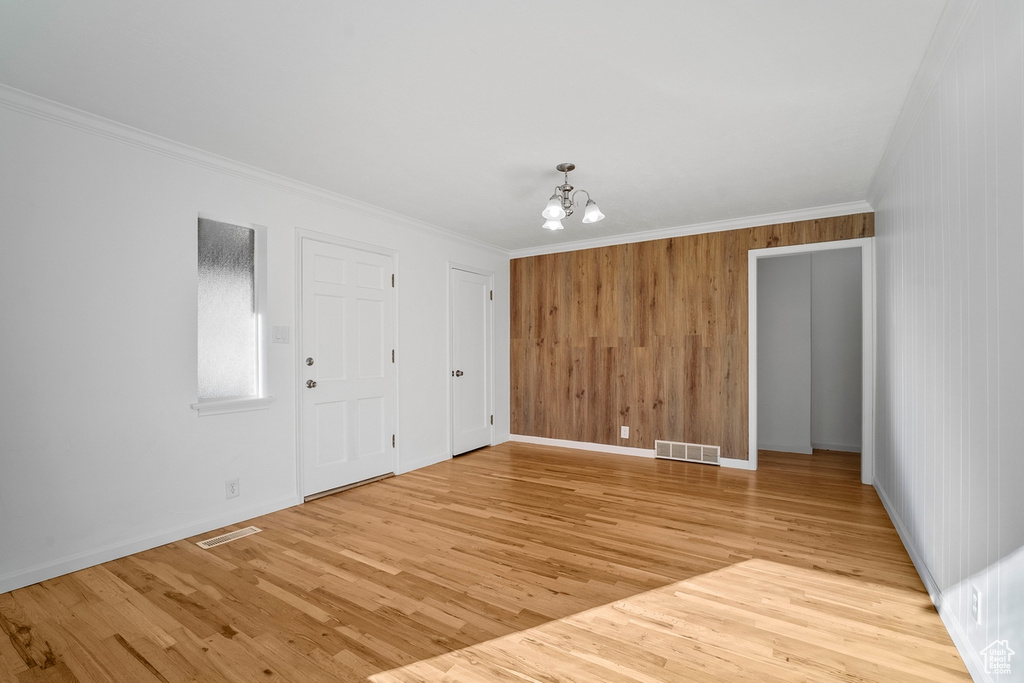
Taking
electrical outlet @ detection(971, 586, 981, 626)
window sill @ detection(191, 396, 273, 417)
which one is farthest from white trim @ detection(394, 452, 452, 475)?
electrical outlet @ detection(971, 586, 981, 626)

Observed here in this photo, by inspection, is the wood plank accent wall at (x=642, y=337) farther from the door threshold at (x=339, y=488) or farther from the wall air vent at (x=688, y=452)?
the door threshold at (x=339, y=488)

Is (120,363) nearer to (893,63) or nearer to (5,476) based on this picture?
(5,476)

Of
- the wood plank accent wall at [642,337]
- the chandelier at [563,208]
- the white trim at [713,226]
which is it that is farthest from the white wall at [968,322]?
the wood plank accent wall at [642,337]

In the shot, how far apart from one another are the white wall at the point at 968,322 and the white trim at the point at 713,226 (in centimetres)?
175

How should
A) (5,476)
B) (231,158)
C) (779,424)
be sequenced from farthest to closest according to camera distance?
(779,424) < (231,158) < (5,476)

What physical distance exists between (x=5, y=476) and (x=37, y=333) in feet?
2.46

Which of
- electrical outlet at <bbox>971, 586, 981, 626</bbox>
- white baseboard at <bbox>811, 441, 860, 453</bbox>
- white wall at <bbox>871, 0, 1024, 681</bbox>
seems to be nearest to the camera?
white wall at <bbox>871, 0, 1024, 681</bbox>

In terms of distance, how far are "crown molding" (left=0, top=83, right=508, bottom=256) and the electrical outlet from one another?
4553mm

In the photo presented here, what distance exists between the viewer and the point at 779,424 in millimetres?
5836

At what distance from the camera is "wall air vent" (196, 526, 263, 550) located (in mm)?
3010

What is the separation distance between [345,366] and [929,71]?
168 inches

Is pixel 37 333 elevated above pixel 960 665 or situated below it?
above

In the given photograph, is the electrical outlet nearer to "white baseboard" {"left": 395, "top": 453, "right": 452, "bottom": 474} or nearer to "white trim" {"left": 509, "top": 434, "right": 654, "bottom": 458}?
"white trim" {"left": 509, "top": 434, "right": 654, "bottom": 458}

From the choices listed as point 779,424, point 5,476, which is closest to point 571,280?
point 779,424
